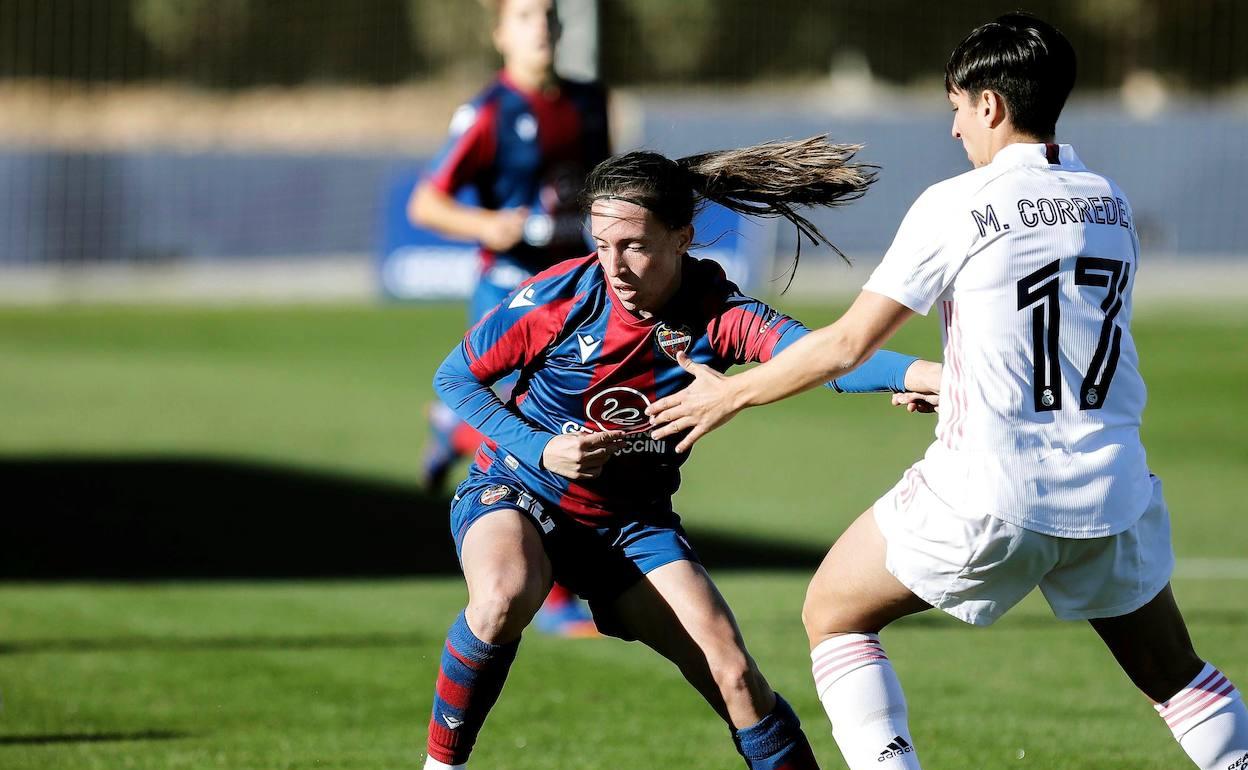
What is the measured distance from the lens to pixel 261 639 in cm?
736

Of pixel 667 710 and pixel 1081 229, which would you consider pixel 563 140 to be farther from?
pixel 1081 229

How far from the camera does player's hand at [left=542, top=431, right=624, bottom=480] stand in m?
4.23

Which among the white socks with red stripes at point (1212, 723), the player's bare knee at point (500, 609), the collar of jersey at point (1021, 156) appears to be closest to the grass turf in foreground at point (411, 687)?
the player's bare knee at point (500, 609)

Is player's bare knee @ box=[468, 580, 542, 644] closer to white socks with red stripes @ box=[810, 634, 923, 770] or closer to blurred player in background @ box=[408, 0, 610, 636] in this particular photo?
white socks with red stripes @ box=[810, 634, 923, 770]

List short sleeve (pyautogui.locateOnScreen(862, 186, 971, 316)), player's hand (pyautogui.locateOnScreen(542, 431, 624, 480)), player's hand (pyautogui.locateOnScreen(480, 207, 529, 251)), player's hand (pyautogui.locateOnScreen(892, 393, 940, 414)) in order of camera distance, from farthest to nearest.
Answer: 1. player's hand (pyautogui.locateOnScreen(480, 207, 529, 251))
2. player's hand (pyautogui.locateOnScreen(892, 393, 940, 414))
3. player's hand (pyautogui.locateOnScreen(542, 431, 624, 480))
4. short sleeve (pyautogui.locateOnScreen(862, 186, 971, 316))

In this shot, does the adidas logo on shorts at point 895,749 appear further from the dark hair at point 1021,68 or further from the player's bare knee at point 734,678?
the dark hair at point 1021,68

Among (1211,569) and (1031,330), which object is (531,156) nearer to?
(1031,330)

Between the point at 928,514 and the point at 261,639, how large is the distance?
13.8ft

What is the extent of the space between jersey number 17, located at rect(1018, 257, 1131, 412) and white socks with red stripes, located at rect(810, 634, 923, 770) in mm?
762

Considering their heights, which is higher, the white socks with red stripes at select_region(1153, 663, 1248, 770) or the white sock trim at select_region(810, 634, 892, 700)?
the white sock trim at select_region(810, 634, 892, 700)

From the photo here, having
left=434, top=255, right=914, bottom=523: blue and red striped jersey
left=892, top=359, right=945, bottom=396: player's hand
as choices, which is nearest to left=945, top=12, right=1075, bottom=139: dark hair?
left=892, top=359, right=945, bottom=396: player's hand

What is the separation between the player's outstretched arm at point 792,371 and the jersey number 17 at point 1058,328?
282 millimetres

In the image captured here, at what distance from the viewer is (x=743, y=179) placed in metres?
4.45

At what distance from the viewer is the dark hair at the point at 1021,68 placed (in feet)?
12.6
